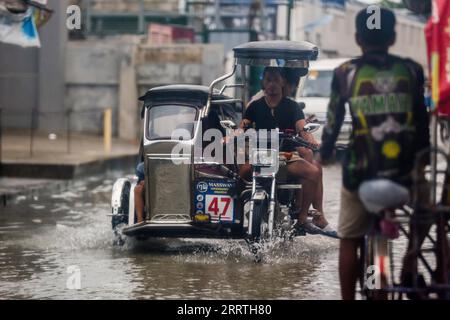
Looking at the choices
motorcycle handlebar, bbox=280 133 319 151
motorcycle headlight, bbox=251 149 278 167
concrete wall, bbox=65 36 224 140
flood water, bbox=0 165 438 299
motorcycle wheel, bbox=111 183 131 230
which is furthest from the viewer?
concrete wall, bbox=65 36 224 140

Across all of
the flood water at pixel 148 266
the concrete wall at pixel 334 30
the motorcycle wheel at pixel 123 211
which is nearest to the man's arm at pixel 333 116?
the flood water at pixel 148 266

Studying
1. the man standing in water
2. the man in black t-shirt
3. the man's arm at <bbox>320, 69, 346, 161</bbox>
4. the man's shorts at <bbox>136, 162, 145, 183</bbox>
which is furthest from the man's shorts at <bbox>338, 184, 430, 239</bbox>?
the man's shorts at <bbox>136, 162, 145, 183</bbox>

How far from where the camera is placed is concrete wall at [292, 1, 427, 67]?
49.5 meters

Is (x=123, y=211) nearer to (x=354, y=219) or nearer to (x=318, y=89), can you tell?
(x=354, y=219)

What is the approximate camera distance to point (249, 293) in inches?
367

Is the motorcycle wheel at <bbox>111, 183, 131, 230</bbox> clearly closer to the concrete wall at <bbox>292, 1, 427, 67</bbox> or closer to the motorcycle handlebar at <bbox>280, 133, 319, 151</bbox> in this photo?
the motorcycle handlebar at <bbox>280, 133, 319, 151</bbox>

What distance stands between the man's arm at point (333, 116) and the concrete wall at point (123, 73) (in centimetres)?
2392

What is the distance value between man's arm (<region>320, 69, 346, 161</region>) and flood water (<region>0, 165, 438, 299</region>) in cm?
207

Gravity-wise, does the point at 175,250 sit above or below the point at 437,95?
below

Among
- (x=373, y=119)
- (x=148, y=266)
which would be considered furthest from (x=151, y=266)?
(x=373, y=119)

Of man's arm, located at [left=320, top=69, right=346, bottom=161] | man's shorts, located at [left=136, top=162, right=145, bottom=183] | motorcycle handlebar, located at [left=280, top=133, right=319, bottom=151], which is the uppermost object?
man's arm, located at [left=320, top=69, right=346, bottom=161]
